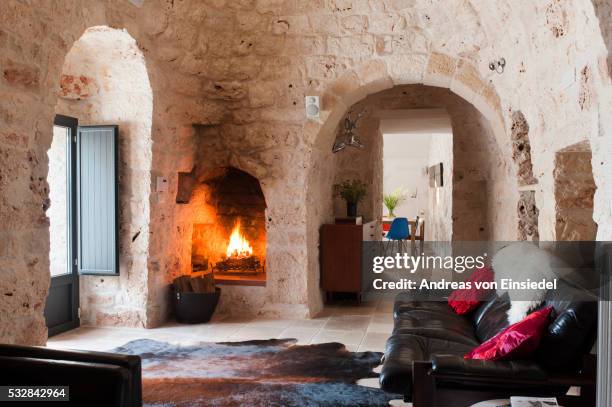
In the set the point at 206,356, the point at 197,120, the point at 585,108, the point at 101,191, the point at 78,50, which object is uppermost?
the point at 78,50

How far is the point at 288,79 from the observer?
5438mm

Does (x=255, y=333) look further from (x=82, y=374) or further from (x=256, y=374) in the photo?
(x=82, y=374)

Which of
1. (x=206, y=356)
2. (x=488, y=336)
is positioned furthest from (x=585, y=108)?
(x=206, y=356)

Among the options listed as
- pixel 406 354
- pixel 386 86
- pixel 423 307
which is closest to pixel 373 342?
pixel 423 307

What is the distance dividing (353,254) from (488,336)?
293cm

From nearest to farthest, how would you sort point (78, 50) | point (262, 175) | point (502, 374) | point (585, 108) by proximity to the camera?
point (502, 374), point (585, 108), point (78, 50), point (262, 175)

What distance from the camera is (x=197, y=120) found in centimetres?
563

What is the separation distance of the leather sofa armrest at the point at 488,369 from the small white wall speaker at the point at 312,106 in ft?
11.3

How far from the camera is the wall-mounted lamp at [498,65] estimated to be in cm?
464

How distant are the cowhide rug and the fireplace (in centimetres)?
161

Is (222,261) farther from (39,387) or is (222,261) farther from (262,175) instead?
(39,387)

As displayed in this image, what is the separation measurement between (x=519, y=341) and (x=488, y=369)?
8.4 inches

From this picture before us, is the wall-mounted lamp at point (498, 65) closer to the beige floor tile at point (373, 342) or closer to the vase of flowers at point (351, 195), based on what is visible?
the vase of flowers at point (351, 195)

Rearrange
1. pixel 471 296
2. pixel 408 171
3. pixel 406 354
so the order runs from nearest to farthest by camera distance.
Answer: pixel 406 354
pixel 471 296
pixel 408 171
